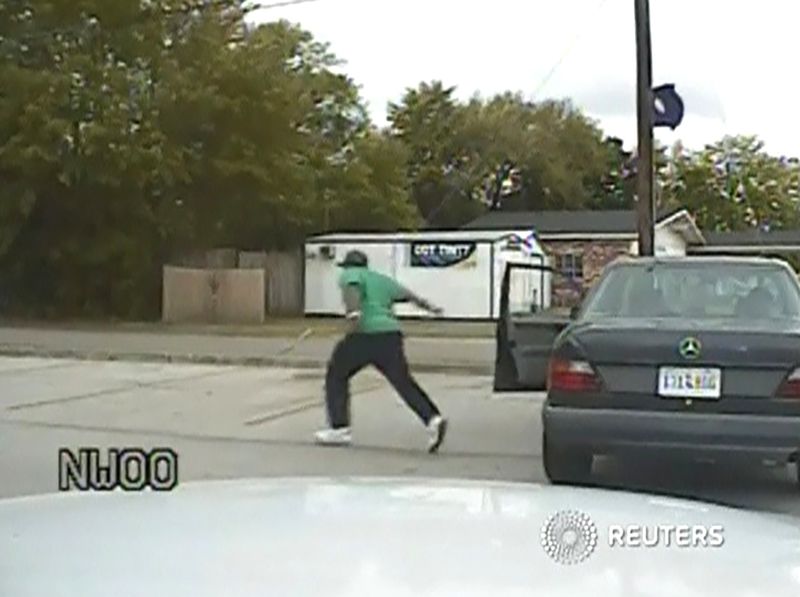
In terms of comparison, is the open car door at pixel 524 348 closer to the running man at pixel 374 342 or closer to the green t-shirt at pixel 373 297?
the running man at pixel 374 342

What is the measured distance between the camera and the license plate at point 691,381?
24.8ft

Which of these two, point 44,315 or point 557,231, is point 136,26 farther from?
point 557,231

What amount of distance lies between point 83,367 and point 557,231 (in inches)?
1148

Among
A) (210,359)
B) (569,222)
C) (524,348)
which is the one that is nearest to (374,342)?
(524,348)

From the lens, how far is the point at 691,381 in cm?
759

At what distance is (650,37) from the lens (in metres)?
19.1

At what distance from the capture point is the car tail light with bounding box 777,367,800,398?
749 centimetres

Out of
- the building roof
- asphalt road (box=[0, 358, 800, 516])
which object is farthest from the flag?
the building roof

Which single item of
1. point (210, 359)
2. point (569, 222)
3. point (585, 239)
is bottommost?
point (210, 359)

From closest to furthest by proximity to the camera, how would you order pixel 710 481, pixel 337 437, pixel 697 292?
1. pixel 697 292
2. pixel 710 481
3. pixel 337 437

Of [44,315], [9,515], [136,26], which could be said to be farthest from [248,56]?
[9,515]

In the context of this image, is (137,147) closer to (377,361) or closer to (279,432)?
(279,432)

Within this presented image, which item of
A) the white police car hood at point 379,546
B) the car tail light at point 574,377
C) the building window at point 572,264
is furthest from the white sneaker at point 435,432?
the building window at point 572,264

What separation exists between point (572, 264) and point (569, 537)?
43674 millimetres
